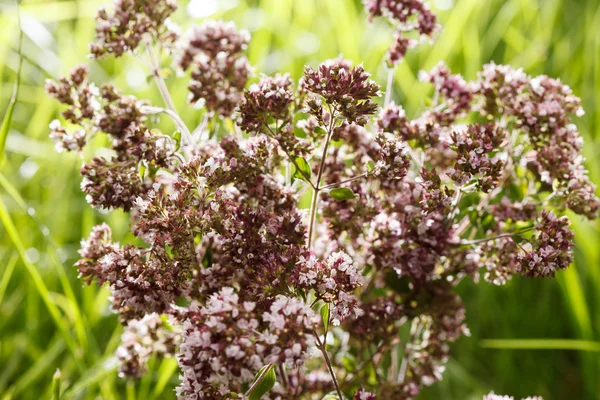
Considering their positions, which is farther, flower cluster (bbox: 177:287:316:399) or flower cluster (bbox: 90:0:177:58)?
flower cluster (bbox: 90:0:177:58)

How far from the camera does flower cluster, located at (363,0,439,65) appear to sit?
2084 millimetres

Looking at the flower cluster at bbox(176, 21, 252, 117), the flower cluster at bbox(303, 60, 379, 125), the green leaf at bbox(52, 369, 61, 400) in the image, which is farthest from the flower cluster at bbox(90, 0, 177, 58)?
the green leaf at bbox(52, 369, 61, 400)

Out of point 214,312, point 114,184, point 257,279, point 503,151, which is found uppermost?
point 503,151

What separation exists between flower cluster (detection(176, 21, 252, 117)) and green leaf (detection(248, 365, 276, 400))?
0.82 meters

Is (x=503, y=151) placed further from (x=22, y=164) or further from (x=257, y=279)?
(x=22, y=164)

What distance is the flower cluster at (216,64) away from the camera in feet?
6.48

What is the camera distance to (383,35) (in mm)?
4203

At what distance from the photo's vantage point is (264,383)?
59.2 inches

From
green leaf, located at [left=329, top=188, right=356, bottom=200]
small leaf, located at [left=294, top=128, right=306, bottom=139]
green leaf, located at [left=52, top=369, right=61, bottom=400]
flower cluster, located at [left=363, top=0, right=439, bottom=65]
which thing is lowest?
green leaf, located at [left=52, top=369, right=61, bottom=400]

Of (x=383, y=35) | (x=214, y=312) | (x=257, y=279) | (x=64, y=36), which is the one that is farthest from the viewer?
(x=64, y=36)

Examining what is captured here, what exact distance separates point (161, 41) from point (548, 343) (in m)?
1.96

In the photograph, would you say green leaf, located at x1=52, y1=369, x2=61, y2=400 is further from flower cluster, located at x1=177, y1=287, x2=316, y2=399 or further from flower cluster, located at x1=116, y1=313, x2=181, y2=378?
flower cluster, located at x1=177, y1=287, x2=316, y2=399

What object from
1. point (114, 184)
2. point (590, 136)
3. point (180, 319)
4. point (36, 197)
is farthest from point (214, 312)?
point (590, 136)

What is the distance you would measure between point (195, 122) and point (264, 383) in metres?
2.56
